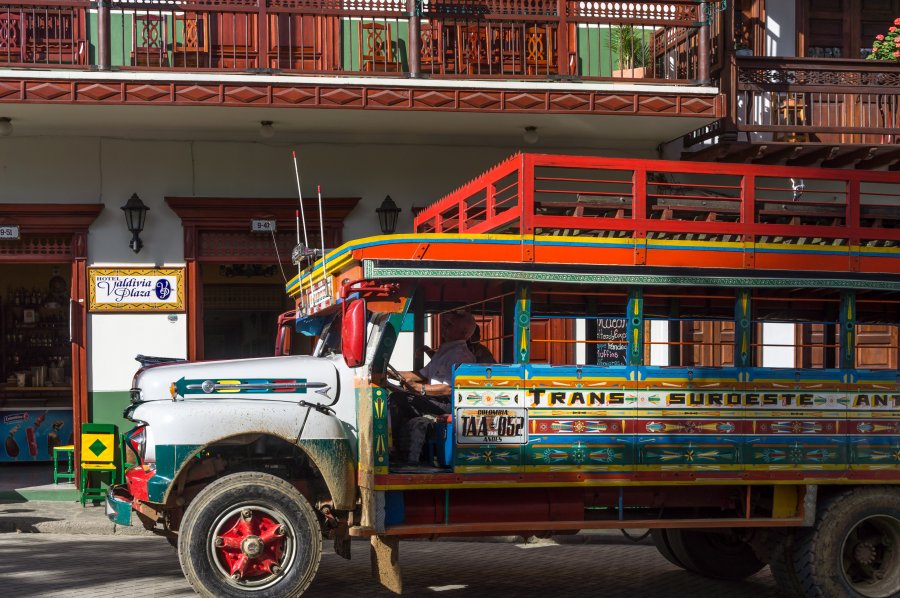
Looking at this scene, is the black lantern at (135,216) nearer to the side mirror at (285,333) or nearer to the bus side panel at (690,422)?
the side mirror at (285,333)

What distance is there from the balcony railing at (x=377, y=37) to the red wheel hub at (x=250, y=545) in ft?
22.5

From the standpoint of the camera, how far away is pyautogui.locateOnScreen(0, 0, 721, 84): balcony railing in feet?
43.1

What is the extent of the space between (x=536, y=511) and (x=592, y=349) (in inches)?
77.4

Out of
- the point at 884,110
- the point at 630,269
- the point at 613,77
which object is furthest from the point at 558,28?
the point at 630,269

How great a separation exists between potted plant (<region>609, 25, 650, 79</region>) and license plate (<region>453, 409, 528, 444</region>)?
7.48 metres

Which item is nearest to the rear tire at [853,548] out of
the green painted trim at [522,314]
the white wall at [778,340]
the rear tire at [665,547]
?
the rear tire at [665,547]

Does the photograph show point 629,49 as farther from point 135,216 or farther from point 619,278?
point 619,278

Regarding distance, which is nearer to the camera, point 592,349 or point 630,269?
point 630,269

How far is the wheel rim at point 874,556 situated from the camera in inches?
319

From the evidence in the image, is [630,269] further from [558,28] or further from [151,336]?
[151,336]

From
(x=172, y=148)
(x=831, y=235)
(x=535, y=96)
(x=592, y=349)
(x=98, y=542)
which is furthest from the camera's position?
(x=172, y=148)

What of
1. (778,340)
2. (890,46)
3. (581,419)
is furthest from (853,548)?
(890,46)

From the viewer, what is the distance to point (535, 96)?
13.1m

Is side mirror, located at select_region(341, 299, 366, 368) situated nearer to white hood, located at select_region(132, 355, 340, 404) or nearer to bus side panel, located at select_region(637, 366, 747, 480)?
white hood, located at select_region(132, 355, 340, 404)
